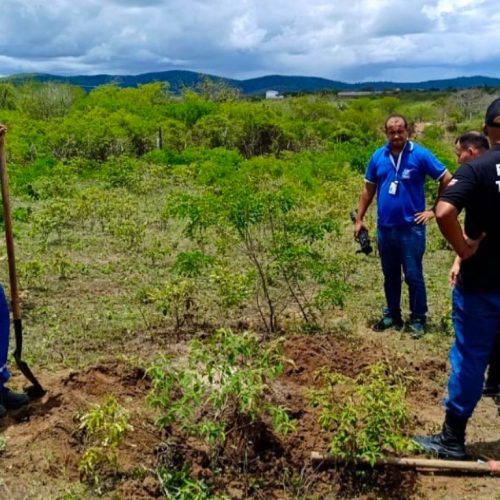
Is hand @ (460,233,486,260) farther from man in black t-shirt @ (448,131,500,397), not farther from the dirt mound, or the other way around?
the dirt mound

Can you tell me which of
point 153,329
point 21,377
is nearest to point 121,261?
point 153,329

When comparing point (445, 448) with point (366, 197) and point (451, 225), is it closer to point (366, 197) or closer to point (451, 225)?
point (451, 225)

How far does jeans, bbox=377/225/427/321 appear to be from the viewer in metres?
4.97

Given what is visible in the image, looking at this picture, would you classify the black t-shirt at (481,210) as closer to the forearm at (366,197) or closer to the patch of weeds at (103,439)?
the patch of weeds at (103,439)

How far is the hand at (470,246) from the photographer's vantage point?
10.1 ft

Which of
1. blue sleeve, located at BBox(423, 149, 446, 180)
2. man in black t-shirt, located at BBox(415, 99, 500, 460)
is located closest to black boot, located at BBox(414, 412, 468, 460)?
man in black t-shirt, located at BBox(415, 99, 500, 460)

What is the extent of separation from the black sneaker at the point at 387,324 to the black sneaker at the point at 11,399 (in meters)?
2.90

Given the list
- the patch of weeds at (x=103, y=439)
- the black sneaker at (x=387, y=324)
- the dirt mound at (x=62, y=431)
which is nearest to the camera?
the patch of weeds at (x=103, y=439)

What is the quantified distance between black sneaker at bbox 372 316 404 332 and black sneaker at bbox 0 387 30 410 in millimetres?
2899

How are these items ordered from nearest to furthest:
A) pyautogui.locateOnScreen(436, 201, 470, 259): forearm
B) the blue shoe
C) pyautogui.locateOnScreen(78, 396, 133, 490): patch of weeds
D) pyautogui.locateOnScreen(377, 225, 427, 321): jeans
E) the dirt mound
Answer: pyautogui.locateOnScreen(436, 201, 470, 259): forearm, pyautogui.locateOnScreen(78, 396, 133, 490): patch of weeds, the dirt mound, pyautogui.locateOnScreen(377, 225, 427, 321): jeans, the blue shoe

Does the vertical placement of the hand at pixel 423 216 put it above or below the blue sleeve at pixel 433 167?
below

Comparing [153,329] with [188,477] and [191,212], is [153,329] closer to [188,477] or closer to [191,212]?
[191,212]

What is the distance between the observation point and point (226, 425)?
3.21 metres

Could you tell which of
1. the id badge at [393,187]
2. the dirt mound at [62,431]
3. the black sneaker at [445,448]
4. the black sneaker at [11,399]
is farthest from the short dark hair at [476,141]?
the black sneaker at [11,399]
